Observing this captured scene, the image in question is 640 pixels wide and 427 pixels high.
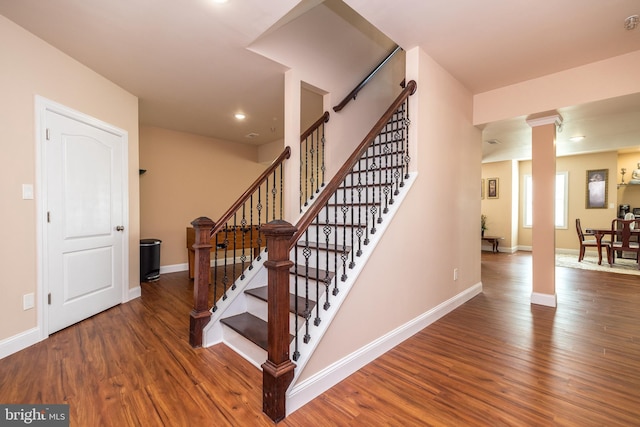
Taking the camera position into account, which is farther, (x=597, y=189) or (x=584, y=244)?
(x=597, y=189)

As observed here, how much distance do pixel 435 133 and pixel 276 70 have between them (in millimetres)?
1760

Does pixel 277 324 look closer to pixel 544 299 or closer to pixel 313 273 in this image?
pixel 313 273

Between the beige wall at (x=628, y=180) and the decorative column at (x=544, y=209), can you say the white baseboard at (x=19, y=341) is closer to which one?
the decorative column at (x=544, y=209)

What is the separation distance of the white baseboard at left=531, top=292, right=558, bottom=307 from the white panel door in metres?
4.97

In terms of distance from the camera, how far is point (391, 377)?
1.95m

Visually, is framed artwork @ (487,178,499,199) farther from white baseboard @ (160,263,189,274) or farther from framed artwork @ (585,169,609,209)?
white baseboard @ (160,263,189,274)

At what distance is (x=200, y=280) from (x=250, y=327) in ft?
1.83

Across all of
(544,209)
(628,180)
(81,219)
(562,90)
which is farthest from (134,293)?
(628,180)

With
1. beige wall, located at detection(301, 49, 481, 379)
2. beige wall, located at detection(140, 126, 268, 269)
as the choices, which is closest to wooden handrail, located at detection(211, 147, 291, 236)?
beige wall, located at detection(301, 49, 481, 379)

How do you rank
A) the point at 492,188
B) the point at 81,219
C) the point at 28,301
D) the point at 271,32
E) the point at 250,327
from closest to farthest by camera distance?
the point at 250,327
the point at 28,301
the point at 271,32
the point at 81,219
the point at 492,188

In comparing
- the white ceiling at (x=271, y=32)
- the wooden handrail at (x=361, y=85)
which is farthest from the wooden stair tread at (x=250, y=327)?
the wooden handrail at (x=361, y=85)

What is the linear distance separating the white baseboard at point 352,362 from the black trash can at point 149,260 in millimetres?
3656

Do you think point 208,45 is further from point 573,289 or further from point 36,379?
point 573,289

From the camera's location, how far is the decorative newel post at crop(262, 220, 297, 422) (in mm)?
1552
